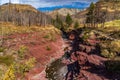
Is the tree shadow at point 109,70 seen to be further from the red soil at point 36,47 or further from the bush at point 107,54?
the red soil at point 36,47

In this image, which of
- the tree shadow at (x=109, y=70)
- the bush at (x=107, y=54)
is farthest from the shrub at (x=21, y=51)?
the bush at (x=107, y=54)

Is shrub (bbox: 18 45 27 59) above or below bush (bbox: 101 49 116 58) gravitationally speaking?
below

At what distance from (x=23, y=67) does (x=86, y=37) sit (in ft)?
102

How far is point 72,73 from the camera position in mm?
68375

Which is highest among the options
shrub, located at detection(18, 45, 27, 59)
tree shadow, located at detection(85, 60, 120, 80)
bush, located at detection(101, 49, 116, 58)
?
bush, located at detection(101, 49, 116, 58)

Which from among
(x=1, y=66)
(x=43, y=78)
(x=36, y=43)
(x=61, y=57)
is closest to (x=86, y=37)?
(x=61, y=57)

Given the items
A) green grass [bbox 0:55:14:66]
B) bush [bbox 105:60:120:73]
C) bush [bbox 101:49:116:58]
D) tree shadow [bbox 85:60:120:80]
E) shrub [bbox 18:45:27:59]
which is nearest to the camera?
tree shadow [bbox 85:60:120:80]

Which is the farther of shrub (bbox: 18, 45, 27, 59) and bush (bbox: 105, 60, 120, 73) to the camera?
shrub (bbox: 18, 45, 27, 59)

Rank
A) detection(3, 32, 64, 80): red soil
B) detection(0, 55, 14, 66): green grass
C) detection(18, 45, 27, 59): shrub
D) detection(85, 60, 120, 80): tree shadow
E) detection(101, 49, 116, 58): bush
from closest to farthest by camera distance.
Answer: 1. detection(85, 60, 120, 80): tree shadow
2. detection(0, 55, 14, 66): green grass
3. detection(101, 49, 116, 58): bush
4. detection(18, 45, 27, 59): shrub
5. detection(3, 32, 64, 80): red soil

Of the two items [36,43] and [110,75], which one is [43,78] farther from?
[36,43]

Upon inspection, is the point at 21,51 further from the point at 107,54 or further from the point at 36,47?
the point at 107,54

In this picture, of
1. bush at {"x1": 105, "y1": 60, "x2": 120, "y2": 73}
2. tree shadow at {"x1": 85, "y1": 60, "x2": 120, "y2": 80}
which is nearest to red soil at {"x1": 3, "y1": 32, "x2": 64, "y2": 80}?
tree shadow at {"x1": 85, "y1": 60, "x2": 120, "y2": 80}

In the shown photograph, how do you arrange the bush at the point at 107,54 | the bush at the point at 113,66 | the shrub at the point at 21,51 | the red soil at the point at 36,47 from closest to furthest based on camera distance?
the bush at the point at 113,66 < the bush at the point at 107,54 < the shrub at the point at 21,51 < the red soil at the point at 36,47

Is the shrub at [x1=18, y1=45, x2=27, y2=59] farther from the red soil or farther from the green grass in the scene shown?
the green grass
